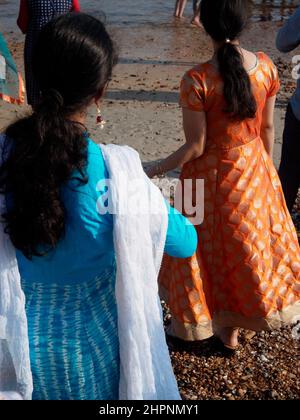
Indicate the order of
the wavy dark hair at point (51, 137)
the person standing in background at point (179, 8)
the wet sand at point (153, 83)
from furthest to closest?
the person standing in background at point (179, 8)
the wet sand at point (153, 83)
the wavy dark hair at point (51, 137)

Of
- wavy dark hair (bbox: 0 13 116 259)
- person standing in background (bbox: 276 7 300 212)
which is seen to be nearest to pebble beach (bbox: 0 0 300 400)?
wavy dark hair (bbox: 0 13 116 259)

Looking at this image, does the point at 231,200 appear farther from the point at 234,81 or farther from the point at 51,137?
the point at 51,137

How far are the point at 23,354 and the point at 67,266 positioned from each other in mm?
271

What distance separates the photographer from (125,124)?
5906 mm

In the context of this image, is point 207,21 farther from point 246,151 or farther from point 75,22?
point 75,22

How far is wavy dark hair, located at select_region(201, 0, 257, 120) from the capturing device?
2.40m

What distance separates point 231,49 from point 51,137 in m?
Answer: 1.32

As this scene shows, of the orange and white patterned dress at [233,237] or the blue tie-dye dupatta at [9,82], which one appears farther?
the blue tie-dye dupatta at [9,82]

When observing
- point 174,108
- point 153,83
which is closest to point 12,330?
point 174,108

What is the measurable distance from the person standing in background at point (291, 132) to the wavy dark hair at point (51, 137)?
2147 millimetres

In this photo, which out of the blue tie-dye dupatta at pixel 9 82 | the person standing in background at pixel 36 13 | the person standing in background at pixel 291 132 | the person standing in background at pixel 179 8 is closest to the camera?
the person standing in background at pixel 291 132

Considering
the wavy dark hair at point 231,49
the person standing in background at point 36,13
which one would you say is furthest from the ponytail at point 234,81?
the person standing in background at point 36,13

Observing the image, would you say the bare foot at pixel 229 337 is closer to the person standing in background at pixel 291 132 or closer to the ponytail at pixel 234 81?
the ponytail at pixel 234 81

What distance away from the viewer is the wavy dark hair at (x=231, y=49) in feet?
7.87
